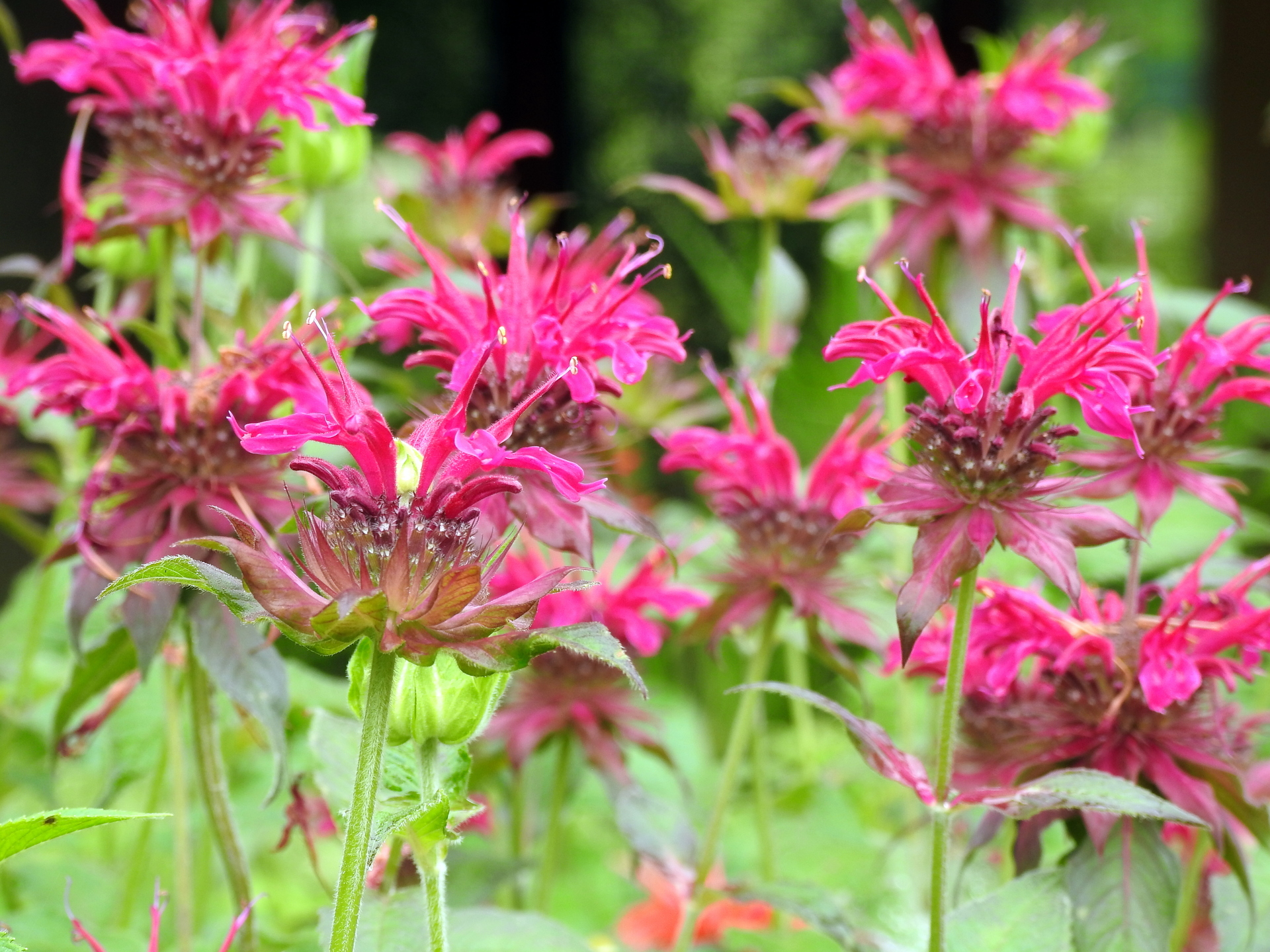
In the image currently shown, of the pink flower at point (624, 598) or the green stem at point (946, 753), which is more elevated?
the pink flower at point (624, 598)

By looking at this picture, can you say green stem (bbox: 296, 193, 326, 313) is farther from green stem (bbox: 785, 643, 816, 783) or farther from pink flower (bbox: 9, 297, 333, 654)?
green stem (bbox: 785, 643, 816, 783)

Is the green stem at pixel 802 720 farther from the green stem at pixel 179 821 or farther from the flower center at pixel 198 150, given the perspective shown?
the flower center at pixel 198 150

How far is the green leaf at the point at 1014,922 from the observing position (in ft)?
1.98

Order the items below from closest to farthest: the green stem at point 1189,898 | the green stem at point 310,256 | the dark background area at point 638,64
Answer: the green stem at point 1189,898 → the green stem at point 310,256 → the dark background area at point 638,64

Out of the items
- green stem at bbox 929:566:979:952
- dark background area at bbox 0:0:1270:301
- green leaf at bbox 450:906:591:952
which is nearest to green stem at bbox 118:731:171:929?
green leaf at bbox 450:906:591:952

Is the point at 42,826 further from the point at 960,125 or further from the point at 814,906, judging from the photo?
the point at 960,125

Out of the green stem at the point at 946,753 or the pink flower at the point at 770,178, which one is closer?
the green stem at the point at 946,753

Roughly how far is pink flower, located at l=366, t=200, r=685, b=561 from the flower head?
527 millimetres

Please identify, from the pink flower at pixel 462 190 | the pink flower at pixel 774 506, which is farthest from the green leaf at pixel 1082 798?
the pink flower at pixel 462 190

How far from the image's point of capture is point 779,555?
0.88m

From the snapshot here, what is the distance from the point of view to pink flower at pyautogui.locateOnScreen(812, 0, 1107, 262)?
1156 millimetres

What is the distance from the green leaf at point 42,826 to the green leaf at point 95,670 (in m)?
0.29

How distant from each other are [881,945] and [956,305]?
59 centimetres

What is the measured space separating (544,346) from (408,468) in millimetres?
158
